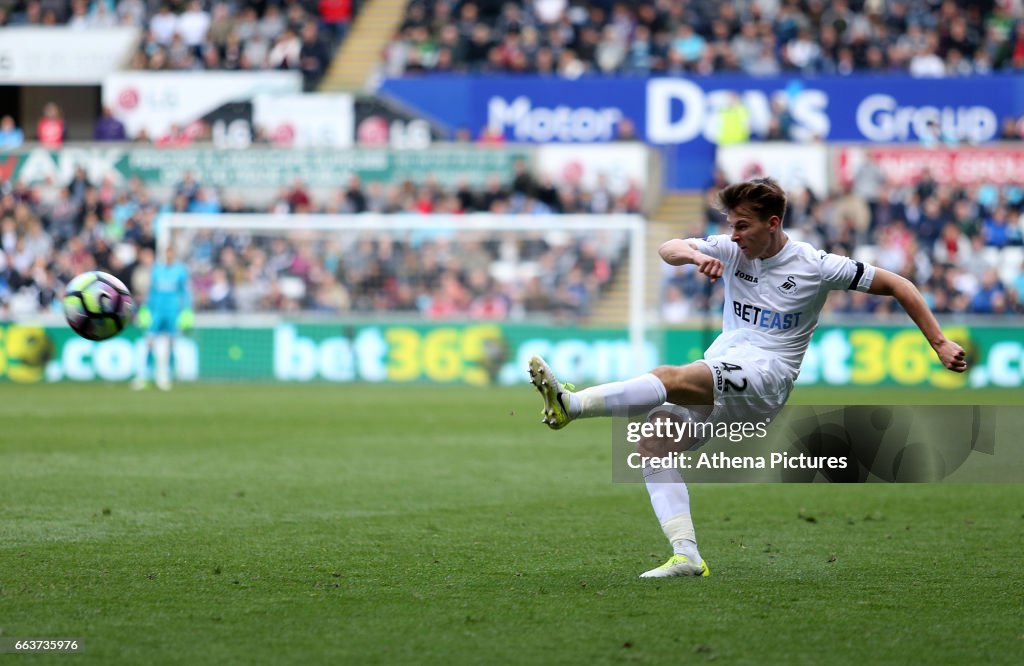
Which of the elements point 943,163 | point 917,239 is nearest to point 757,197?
point 917,239

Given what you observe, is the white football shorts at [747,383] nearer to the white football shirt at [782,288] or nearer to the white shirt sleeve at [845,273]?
the white football shirt at [782,288]

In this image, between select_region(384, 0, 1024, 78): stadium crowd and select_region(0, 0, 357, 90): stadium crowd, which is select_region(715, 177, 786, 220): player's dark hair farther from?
select_region(0, 0, 357, 90): stadium crowd

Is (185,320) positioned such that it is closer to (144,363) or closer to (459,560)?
(144,363)

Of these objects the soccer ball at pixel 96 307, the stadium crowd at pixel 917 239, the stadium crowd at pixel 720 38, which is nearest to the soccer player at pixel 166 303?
the stadium crowd at pixel 917 239

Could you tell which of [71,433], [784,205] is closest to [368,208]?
[71,433]

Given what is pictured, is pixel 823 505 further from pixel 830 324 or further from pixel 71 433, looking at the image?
pixel 830 324

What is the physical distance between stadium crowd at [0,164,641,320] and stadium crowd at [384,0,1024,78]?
6.69 m

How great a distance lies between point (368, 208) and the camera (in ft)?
92.0

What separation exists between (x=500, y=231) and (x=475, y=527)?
17.0 metres

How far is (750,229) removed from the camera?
7492 mm

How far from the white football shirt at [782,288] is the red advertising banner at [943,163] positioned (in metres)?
21.4

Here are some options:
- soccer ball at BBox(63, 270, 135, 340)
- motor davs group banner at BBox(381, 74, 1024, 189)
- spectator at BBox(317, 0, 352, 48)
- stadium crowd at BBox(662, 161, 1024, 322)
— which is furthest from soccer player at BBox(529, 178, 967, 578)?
spectator at BBox(317, 0, 352, 48)

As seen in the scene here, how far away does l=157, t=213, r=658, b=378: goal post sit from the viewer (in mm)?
26172

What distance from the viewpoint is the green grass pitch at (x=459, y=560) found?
5973 millimetres
